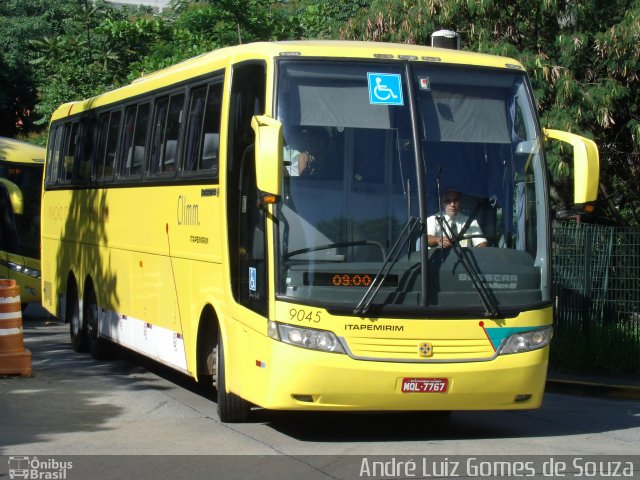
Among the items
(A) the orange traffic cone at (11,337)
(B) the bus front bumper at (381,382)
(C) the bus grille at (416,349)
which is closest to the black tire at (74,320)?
(A) the orange traffic cone at (11,337)

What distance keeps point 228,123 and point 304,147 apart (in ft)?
4.39

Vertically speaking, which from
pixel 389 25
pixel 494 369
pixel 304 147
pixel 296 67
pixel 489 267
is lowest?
pixel 494 369

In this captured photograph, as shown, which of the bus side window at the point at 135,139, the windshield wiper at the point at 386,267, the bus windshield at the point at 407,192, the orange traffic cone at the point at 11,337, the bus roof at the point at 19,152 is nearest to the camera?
the windshield wiper at the point at 386,267

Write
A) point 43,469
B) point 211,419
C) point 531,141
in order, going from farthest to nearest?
point 211,419, point 531,141, point 43,469

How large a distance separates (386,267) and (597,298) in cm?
741

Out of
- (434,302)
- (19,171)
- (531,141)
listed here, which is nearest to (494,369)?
(434,302)

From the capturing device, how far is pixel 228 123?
415 inches

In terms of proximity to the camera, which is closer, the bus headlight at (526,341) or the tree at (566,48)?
the bus headlight at (526,341)

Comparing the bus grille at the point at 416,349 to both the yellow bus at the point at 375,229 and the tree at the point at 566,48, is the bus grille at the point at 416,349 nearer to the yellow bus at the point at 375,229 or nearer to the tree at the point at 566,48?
the yellow bus at the point at 375,229

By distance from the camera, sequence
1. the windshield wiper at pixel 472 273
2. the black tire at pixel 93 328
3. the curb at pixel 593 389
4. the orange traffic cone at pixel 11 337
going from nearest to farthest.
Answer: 1. the windshield wiper at pixel 472 273
2. the orange traffic cone at pixel 11 337
3. the curb at pixel 593 389
4. the black tire at pixel 93 328

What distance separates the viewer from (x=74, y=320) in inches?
677

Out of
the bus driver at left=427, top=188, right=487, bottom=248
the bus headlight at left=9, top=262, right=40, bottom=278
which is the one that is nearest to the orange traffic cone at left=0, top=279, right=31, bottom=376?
the bus driver at left=427, top=188, right=487, bottom=248

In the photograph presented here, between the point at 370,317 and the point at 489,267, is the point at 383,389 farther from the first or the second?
the point at 489,267

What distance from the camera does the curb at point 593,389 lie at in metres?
14.3
